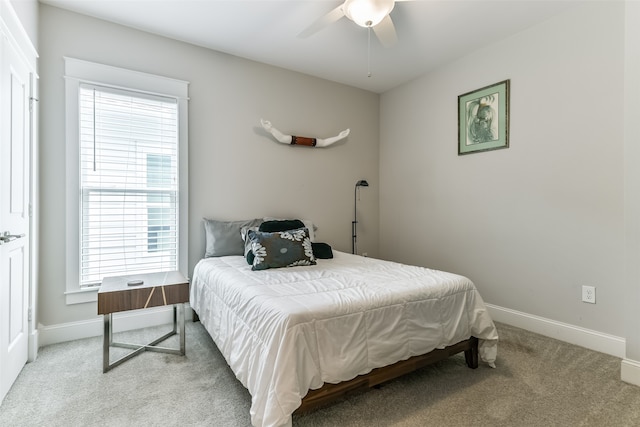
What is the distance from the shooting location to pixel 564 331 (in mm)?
2621

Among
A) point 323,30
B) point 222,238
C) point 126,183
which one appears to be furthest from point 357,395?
point 323,30

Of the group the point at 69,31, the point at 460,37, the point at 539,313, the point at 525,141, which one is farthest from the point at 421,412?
the point at 69,31

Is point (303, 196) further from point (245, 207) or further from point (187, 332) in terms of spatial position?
point (187, 332)

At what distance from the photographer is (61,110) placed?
2.59 meters

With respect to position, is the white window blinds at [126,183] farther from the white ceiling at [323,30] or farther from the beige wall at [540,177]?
the beige wall at [540,177]

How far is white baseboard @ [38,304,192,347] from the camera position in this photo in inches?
99.9

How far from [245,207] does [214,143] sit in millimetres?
741

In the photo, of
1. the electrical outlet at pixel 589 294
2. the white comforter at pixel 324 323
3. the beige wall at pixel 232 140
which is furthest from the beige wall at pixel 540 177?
the white comforter at pixel 324 323

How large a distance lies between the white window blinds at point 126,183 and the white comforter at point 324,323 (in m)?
0.97

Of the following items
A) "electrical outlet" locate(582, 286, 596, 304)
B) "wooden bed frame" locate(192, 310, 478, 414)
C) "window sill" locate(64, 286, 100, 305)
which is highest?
"electrical outlet" locate(582, 286, 596, 304)

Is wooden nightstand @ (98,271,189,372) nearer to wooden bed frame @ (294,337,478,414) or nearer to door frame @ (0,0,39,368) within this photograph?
door frame @ (0,0,39,368)

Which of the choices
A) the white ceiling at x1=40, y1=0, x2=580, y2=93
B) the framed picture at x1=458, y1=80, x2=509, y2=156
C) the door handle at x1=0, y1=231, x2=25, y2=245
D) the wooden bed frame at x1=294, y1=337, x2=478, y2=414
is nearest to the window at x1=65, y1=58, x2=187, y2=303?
the white ceiling at x1=40, y1=0, x2=580, y2=93

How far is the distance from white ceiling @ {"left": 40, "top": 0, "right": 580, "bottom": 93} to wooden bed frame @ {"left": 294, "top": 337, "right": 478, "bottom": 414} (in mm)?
2554

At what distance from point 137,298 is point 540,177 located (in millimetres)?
3373
